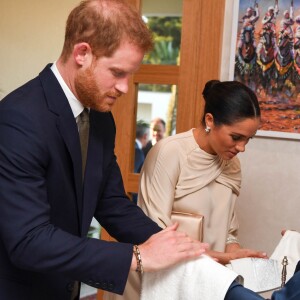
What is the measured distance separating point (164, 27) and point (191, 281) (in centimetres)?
277

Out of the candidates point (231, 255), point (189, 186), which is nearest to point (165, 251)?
point (231, 255)

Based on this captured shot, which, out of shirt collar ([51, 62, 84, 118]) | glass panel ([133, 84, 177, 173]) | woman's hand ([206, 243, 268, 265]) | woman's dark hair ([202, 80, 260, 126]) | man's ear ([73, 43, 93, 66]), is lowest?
woman's hand ([206, 243, 268, 265])

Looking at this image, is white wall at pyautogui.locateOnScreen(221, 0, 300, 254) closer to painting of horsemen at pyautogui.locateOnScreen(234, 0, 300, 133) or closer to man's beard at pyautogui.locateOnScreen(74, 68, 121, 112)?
painting of horsemen at pyautogui.locateOnScreen(234, 0, 300, 133)

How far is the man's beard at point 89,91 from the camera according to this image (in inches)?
62.3

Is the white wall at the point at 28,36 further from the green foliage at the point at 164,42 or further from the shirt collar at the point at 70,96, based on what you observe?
the shirt collar at the point at 70,96

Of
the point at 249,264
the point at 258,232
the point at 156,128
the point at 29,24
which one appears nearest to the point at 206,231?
the point at 249,264

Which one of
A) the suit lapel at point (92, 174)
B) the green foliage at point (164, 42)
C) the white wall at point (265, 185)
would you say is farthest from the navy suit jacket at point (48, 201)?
the green foliage at point (164, 42)

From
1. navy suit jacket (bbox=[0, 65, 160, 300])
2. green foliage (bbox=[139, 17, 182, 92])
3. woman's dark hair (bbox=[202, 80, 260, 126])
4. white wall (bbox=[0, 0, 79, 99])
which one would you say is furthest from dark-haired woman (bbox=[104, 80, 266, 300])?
white wall (bbox=[0, 0, 79, 99])

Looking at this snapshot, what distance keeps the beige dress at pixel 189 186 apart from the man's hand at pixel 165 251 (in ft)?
2.57

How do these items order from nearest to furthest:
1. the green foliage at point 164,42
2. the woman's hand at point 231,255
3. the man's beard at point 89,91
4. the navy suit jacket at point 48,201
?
1. the navy suit jacket at point 48,201
2. the man's beard at point 89,91
3. the woman's hand at point 231,255
4. the green foliage at point 164,42

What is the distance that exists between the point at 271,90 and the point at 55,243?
179cm

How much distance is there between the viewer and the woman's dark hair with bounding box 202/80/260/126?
2398 millimetres

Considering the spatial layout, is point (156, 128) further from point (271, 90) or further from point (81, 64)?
point (81, 64)

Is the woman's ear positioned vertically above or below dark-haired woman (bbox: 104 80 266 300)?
above
